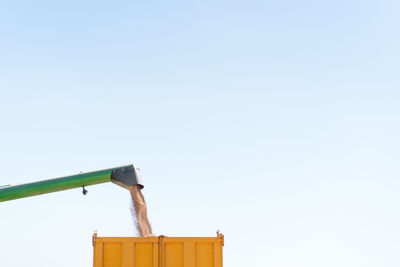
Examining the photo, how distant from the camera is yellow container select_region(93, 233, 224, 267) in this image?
10.6 m

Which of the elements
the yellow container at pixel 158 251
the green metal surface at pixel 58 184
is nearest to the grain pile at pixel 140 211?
the green metal surface at pixel 58 184

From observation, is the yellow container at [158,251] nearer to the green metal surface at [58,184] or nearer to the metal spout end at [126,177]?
the metal spout end at [126,177]

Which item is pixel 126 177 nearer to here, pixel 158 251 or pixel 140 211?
pixel 140 211

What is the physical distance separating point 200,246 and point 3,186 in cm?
600

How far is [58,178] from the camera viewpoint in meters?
14.0

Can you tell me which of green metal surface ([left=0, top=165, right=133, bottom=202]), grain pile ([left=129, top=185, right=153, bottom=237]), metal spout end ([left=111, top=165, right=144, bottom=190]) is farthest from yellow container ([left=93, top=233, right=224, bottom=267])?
green metal surface ([left=0, top=165, right=133, bottom=202])

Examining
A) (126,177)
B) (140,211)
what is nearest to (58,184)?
(126,177)

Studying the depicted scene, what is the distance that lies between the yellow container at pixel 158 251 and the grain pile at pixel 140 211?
2168mm

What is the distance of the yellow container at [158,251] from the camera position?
418 inches

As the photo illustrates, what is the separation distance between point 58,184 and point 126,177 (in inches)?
65.3

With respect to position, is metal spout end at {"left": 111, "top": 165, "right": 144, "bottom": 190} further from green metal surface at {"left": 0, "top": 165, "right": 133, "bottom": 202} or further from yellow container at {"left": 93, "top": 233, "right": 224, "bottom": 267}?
yellow container at {"left": 93, "top": 233, "right": 224, "bottom": 267}

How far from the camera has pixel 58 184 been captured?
14.0 meters

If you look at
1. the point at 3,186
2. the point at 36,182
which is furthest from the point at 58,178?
the point at 3,186

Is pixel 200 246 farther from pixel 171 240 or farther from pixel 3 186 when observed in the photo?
pixel 3 186
